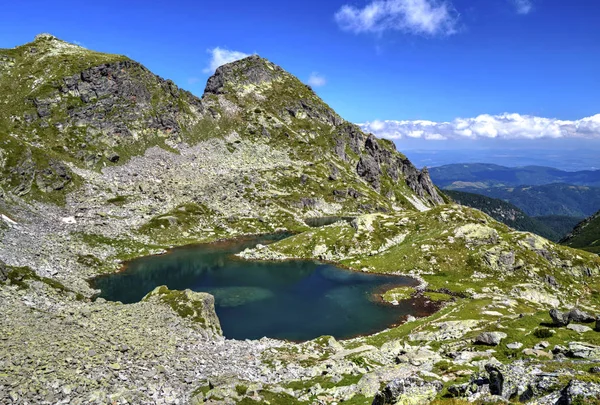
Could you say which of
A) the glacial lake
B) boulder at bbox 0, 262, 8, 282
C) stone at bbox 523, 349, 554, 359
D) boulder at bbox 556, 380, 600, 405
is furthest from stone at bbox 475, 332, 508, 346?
boulder at bbox 0, 262, 8, 282

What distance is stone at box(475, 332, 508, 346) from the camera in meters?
39.6

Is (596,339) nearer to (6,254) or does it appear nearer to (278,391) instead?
(278,391)

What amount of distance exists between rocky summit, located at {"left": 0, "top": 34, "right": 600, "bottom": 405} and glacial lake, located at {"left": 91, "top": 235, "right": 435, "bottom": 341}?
5438mm

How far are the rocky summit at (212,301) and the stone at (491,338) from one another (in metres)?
0.16

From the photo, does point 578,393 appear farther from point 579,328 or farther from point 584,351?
point 579,328

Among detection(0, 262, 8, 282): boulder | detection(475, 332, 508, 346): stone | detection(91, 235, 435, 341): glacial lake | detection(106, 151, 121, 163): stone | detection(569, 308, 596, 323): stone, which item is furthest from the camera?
detection(106, 151, 121, 163): stone

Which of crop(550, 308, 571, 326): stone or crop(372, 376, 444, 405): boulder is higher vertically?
crop(372, 376, 444, 405): boulder

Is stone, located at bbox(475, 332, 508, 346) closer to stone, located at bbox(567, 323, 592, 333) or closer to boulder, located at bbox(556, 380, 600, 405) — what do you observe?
stone, located at bbox(567, 323, 592, 333)

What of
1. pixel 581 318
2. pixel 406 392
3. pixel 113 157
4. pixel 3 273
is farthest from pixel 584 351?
pixel 113 157

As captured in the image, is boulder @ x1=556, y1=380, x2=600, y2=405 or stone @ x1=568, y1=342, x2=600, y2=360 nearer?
boulder @ x1=556, y1=380, x2=600, y2=405

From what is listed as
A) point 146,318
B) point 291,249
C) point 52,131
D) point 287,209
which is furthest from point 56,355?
point 52,131

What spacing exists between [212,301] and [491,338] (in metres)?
42.9

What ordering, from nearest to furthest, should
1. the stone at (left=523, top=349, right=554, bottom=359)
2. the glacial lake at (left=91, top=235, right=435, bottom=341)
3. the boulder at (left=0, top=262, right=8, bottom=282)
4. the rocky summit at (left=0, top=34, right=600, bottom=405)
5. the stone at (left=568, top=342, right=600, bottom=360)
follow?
the stone at (left=568, top=342, right=600, bottom=360) < the rocky summit at (left=0, top=34, right=600, bottom=405) < the stone at (left=523, top=349, right=554, bottom=359) < the boulder at (left=0, top=262, right=8, bottom=282) < the glacial lake at (left=91, top=235, right=435, bottom=341)

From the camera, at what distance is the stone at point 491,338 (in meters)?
39.6
